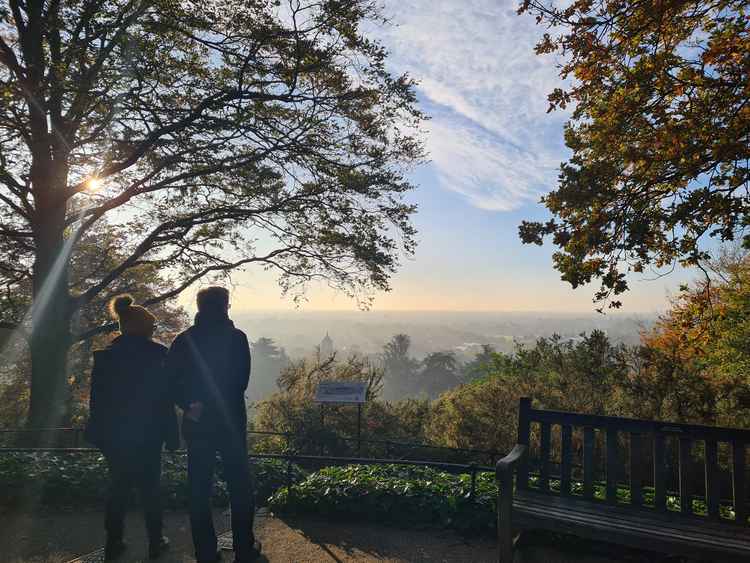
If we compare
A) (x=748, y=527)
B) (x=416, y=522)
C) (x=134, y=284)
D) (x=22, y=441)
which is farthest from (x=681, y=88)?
(x=134, y=284)

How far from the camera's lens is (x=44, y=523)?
4438 millimetres

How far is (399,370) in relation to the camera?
90750mm

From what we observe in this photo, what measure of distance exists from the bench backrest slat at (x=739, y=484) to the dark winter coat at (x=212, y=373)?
3273 mm

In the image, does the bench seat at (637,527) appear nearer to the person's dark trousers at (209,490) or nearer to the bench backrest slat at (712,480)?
the bench backrest slat at (712,480)

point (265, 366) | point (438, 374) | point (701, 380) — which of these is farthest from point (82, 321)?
point (265, 366)

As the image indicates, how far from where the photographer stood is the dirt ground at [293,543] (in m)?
3.70

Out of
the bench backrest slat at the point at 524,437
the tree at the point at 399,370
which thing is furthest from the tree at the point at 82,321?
the tree at the point at 399,370

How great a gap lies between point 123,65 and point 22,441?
7.13m

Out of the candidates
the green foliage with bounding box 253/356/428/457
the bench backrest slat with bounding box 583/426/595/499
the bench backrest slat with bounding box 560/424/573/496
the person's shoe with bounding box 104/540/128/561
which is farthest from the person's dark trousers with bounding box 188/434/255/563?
the green foliage with bounding box 253/356/428/457

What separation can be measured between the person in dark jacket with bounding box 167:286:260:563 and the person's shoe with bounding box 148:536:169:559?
54 centimetres

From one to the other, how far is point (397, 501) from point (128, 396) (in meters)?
2.62

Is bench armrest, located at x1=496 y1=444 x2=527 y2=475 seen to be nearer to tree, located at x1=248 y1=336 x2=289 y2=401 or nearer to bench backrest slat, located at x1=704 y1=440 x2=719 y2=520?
bench backrest slat, located at x1=704 y1=440 x2=719 y2=520

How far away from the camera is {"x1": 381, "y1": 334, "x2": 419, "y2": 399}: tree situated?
87875 millimetres

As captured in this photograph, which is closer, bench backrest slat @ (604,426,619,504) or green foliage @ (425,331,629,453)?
bench backrest slat @ (604,426,619,504)
